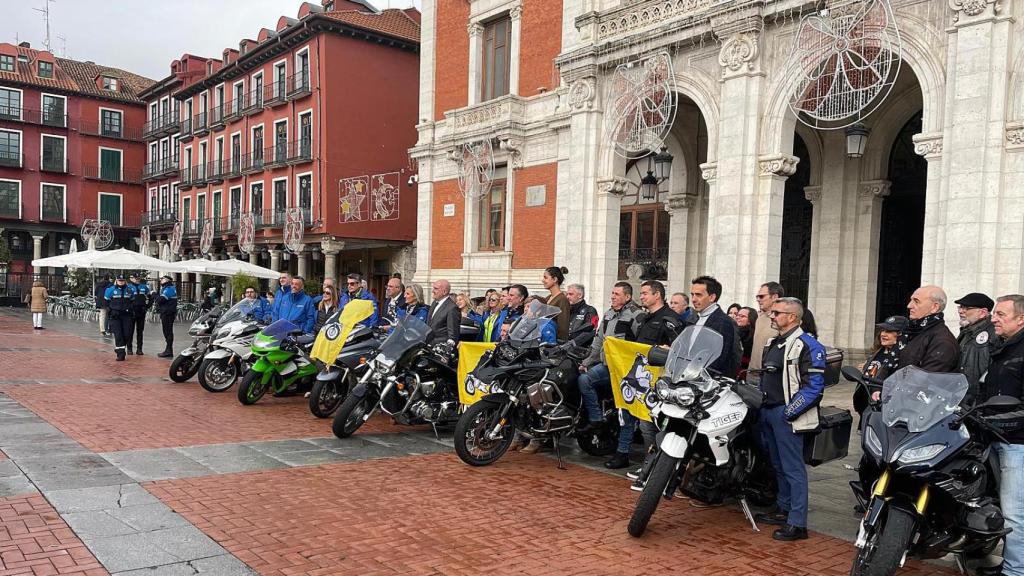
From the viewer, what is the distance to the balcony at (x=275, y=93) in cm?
3008

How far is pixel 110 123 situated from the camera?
46875mm

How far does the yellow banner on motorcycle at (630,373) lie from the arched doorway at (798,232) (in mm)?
9525

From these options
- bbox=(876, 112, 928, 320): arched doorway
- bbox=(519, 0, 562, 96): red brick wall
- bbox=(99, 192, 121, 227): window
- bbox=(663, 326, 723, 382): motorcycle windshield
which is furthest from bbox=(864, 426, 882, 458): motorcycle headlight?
bbox=(99, 192, 121, 227): window

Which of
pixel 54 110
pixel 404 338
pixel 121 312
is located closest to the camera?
pixel 404 338

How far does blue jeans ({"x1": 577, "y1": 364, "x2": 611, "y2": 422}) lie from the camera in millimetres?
6906

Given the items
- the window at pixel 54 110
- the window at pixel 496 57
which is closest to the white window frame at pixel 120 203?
the window at pixel 54 110

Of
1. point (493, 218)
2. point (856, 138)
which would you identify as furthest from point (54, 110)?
point (856, 138)

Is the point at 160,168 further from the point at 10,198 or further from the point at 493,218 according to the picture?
the point at 493,218

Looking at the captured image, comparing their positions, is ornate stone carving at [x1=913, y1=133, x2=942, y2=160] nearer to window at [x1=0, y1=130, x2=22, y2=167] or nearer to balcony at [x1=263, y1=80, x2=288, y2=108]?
balcony at [x1=263, y1=80, x2=288, y2=108]

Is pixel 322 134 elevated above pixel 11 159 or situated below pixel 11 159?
below

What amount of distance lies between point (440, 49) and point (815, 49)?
12.2 metres

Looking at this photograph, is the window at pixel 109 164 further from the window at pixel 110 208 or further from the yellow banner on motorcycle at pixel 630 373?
the yellow banner on motorcycle at pixel 630 373

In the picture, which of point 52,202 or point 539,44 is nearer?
point 539,44

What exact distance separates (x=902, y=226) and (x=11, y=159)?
160ft
